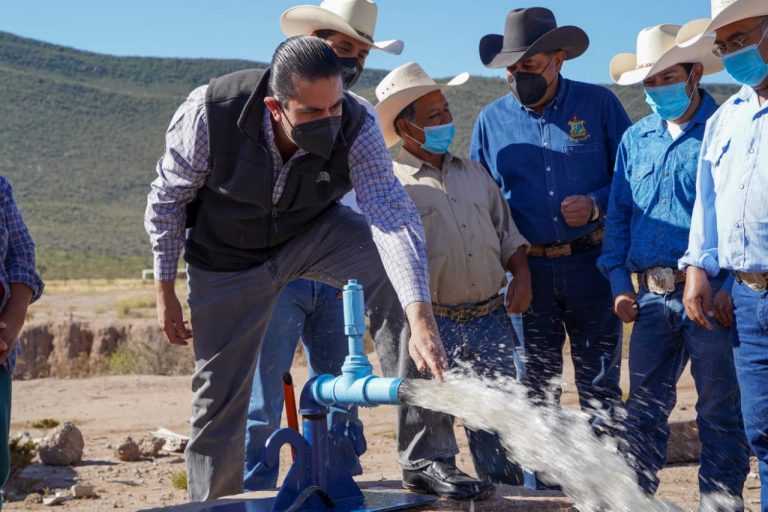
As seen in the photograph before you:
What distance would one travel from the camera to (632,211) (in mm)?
5414

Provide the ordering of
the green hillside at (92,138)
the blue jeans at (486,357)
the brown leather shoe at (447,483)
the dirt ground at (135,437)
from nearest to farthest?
the brown leather shoe at (447,483)
the blue jeans at (486,357)
the dirt ground at (135,437)
the green hillside at (92,138)

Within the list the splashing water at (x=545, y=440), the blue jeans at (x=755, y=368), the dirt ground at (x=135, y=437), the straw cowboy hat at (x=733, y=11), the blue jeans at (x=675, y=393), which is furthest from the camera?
the dirt ground at (x=135, y=437)

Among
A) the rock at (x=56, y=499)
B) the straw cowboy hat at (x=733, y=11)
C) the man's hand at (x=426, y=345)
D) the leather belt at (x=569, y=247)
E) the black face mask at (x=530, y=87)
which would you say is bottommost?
the rock at (x=56, y=499)

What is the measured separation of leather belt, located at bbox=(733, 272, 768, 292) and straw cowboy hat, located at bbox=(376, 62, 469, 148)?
184 centimetres

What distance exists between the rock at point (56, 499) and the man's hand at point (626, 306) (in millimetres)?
3991

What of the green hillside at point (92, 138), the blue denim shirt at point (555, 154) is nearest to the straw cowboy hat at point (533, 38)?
the blue denim shirt at point (555, 154)

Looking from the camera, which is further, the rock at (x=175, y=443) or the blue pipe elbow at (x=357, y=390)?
the rock at (x=175, y=443)

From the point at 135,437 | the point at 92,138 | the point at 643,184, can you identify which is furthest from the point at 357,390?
the point at 92,138

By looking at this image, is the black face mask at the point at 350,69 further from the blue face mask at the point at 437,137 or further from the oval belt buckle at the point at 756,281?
the oval belt buckle at the point at 756,281

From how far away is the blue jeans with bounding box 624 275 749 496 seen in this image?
4.91 m

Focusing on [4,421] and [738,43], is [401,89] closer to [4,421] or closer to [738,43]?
[738,43]

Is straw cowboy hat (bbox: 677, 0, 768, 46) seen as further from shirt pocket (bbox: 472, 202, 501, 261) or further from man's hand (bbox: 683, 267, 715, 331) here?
shirt pocket (bbox: 472, 202, 501, 261)

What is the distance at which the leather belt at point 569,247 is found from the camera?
5.73 metres

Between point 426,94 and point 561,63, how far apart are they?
883mm
